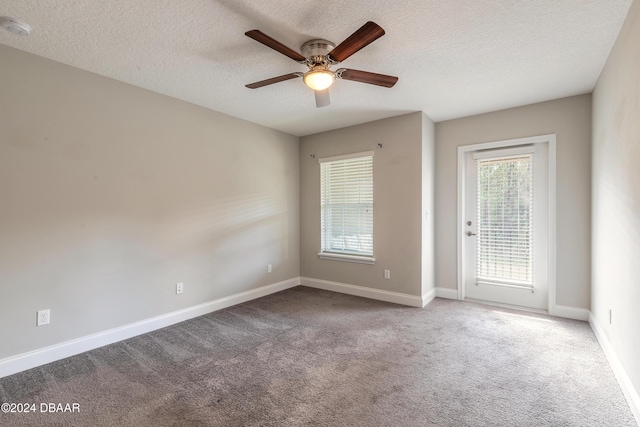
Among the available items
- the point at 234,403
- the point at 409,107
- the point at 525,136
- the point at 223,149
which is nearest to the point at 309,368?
the point at 234,403

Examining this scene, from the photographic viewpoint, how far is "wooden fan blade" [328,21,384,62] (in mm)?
1752

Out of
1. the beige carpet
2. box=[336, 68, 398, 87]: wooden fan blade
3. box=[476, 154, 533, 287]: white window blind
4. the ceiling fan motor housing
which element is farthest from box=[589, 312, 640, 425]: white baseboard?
the ceiling fan motor housing

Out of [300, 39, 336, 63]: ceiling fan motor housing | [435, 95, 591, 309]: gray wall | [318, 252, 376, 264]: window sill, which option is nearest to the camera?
[300, 39, 336, 63]: ceiling fan motor housing

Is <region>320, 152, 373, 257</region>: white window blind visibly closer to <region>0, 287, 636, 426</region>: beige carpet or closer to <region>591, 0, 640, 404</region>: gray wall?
<region>0, 287, 636, 426</region>: beige carpet

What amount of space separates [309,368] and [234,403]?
2.09 feet

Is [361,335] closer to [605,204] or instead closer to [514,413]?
[514,413]

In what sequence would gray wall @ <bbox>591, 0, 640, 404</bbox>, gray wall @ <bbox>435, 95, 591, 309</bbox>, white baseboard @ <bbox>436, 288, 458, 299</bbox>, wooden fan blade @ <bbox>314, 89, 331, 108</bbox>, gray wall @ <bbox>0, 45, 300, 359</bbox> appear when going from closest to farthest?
gray wall @ <bbox>591, 0, 640, 404</bbox> < gray wall @ <bbox>0, 45, 300, 359</bbox> < wooden fan blade @ <bbox>314, 89, 331, 108</bbox> < gray wall @ <bbox>435, 95, 591, 309</bbox> < white baseboard @ <bbox>436, 288, 458, 299</bbox>

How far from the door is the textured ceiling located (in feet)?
2.61

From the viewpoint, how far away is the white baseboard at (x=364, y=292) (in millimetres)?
3895

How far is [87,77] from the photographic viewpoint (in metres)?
2.73

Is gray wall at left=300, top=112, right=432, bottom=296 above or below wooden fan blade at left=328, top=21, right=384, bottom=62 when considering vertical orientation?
below

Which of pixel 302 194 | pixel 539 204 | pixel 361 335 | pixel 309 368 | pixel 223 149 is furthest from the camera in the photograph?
pixel 302 194

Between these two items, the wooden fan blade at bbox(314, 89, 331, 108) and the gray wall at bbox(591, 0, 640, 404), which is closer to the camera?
the gray wall at bbox(591, 0, 640, 404)

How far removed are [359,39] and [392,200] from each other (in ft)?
8.24
